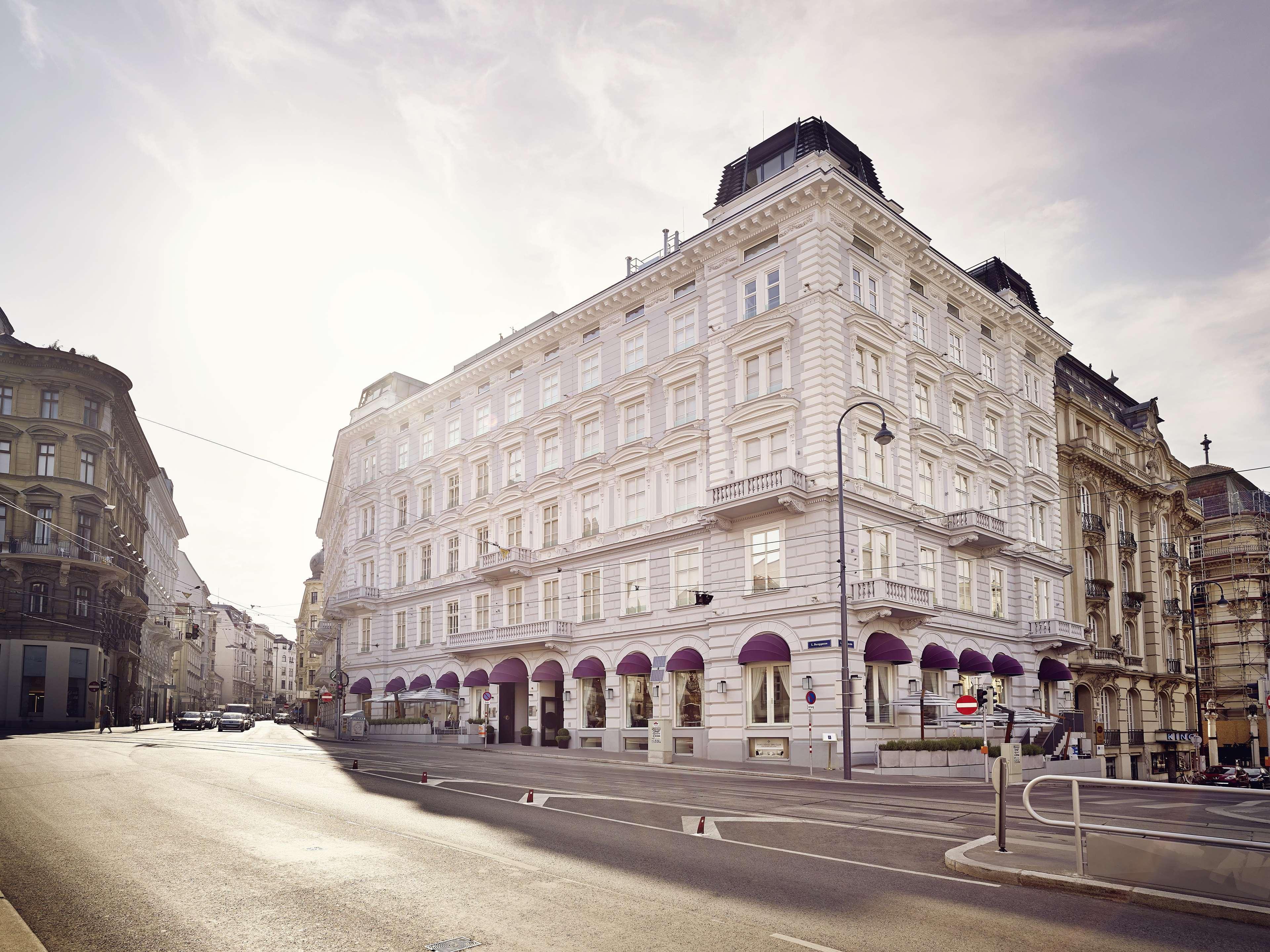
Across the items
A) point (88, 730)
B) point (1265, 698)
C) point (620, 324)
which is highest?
point (620, 324)

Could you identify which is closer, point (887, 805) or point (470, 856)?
point (470, 856)

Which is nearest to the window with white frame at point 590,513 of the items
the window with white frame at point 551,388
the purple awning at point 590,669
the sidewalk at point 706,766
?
the window with white frame at point 551,388

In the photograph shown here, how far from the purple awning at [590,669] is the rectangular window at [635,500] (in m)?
6.47

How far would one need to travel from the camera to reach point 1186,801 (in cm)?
2073

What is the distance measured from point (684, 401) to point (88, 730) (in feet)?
156

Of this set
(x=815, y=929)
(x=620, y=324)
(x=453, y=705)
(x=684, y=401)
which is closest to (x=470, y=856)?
(x=815, y=929)

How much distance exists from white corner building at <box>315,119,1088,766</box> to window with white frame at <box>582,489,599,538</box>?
230 mm

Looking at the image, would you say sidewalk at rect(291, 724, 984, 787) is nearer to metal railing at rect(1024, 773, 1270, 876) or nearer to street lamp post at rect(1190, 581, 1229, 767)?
metal railing at rect(1024, 773, 1270, 876)

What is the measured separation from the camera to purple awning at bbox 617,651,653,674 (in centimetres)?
3997

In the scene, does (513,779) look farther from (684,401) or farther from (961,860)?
(684,401)

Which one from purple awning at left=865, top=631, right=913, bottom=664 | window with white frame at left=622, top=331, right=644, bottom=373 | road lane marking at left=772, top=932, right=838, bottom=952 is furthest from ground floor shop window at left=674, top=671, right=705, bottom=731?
road lane marking at left=772, top=932, right=838, bottom=952

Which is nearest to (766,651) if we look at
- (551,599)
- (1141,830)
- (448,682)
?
(551,599)

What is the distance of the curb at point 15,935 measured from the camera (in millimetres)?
7242

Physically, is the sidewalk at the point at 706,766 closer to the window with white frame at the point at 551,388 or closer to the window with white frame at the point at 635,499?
the window with white frame at the point at 635,499
